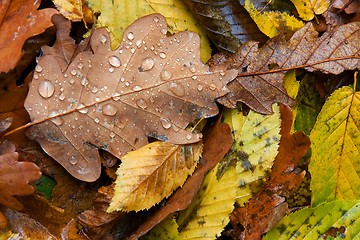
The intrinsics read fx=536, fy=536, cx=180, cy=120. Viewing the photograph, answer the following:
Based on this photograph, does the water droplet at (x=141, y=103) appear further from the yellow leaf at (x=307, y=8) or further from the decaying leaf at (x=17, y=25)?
the yellow leaf at (x=307, y=8)

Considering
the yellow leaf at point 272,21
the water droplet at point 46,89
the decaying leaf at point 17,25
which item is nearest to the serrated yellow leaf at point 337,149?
the yellow leaf at point 272,21

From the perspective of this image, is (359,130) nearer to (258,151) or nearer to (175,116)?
(258,151)

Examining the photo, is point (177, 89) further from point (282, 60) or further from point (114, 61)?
point (282, 60)

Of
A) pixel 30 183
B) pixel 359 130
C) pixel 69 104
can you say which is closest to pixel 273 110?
pixel 359 130

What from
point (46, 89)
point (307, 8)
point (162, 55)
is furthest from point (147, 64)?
point (307, 8)

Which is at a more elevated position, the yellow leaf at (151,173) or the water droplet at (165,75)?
the water droplet at (165,75)

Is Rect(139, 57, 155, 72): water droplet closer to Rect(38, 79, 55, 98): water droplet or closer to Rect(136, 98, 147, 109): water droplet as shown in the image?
Rect(136, 98, 147, 109): water droplet
